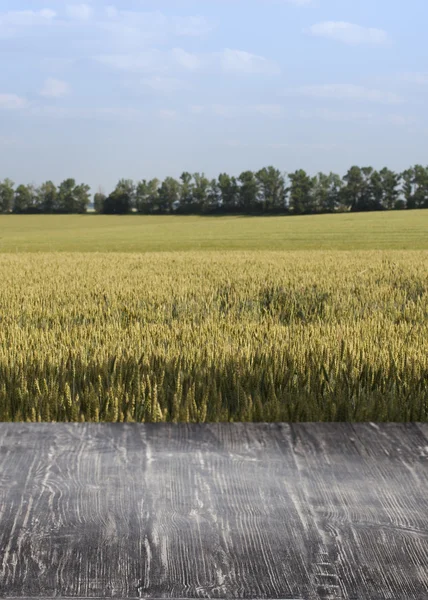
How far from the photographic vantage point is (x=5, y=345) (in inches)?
153

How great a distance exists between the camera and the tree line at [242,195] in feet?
269

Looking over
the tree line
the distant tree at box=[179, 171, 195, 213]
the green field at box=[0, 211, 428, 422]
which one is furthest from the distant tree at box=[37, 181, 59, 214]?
the green field at box=[0, 211, 428, 422]

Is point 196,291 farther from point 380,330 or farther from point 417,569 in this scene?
point 417,569

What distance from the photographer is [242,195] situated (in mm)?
85125

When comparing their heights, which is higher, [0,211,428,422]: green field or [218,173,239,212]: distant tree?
[218,173,239,212]: distant tree

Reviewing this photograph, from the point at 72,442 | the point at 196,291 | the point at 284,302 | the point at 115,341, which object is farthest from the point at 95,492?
the point at 196,291

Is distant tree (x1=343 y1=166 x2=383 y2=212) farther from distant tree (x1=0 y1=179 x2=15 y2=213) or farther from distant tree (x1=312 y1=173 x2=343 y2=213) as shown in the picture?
distant tree (x1=0 y1=179 x2=15 y2=213)

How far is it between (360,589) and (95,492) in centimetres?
80

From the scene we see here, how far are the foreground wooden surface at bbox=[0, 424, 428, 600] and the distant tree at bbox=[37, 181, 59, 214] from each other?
3511 inches

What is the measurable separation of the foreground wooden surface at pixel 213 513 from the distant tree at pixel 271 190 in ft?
269

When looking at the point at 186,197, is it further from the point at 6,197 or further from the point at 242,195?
the point at 6,197

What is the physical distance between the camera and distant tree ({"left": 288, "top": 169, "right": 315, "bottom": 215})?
80.6 meters

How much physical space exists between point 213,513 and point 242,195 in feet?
278

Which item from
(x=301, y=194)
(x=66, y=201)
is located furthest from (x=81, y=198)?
(x=301, y=194)
